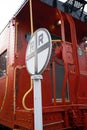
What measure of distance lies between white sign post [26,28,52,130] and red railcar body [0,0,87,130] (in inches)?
36.1

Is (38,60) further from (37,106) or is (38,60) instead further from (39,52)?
(37,106)

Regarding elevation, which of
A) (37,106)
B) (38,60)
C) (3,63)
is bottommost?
(37,106)

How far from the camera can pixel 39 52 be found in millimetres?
2287

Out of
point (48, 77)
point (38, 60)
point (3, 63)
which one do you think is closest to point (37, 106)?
point (38, 60)

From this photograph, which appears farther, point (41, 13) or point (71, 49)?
point (41, 13)

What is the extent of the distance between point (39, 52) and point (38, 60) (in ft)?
0.33

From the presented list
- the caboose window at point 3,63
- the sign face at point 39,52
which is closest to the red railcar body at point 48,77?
the caboose window at point 3,63

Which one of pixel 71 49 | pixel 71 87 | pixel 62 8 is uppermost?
pixel 62 8

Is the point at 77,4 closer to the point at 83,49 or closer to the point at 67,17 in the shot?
the point at 67,17

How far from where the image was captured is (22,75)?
166 inches

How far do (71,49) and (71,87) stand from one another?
0.77 m

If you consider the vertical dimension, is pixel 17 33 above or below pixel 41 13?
below

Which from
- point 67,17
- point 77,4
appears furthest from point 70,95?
point 77,4

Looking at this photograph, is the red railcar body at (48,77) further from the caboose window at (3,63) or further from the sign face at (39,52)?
the sign face at (39,52)
